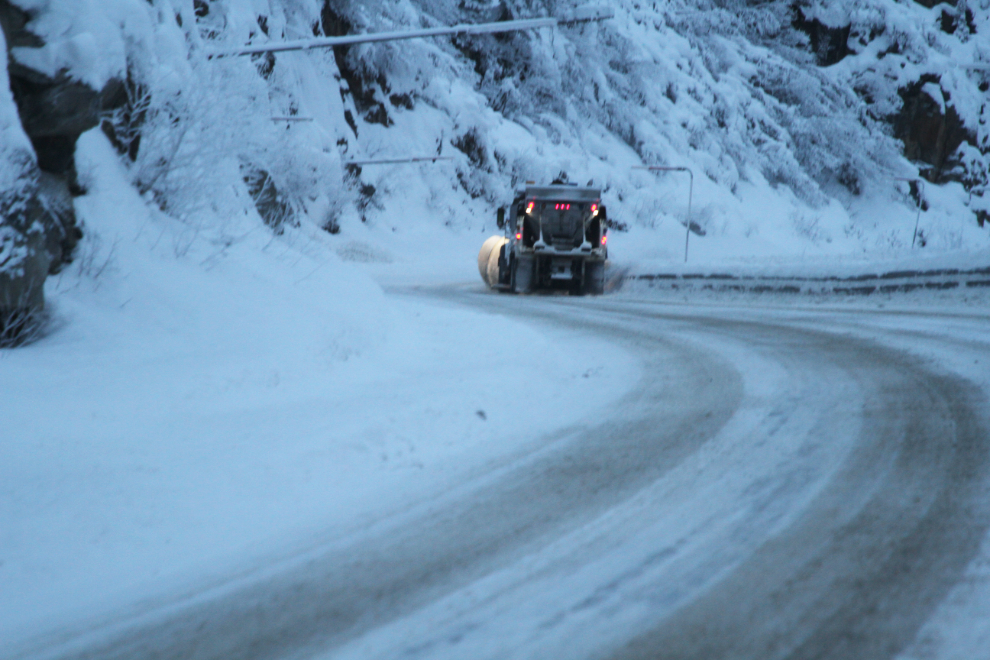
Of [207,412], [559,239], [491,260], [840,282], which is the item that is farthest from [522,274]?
[207,412]

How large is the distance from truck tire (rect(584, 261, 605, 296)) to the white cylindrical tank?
2.59m

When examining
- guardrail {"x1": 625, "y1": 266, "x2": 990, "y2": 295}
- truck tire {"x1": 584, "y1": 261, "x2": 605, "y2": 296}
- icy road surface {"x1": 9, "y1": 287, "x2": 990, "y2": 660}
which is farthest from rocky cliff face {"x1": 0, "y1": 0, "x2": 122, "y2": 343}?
truck tire {"x1": 584, "y1": 261, "x2": 605, "y2": 296}

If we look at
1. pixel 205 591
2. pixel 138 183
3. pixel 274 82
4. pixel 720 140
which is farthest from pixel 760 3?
pixel 205 591

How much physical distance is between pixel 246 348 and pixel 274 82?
100ft

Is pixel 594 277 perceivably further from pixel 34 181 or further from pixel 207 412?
pixel 207 412

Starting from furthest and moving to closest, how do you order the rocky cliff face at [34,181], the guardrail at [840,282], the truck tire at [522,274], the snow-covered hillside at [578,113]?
the truck tire at [522,274], the guardrail at [840,282], the snow-covered hillside at [578,113], the rocky cliff face at [34,181]

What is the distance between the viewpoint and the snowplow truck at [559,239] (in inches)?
765

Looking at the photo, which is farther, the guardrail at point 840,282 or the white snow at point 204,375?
the guardrail at point 840,282

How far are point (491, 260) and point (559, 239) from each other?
2827 mm

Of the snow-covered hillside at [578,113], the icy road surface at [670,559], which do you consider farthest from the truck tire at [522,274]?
the icy road surface at [670,559]

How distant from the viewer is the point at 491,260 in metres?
21.8

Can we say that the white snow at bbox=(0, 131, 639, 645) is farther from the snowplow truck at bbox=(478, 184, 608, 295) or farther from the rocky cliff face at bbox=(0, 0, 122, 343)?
the snowplow truck at bbox=(478, 184, 608, 295)

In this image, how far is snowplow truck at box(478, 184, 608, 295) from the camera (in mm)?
19438

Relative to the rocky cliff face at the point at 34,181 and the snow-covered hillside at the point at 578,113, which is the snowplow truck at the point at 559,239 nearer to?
the snow-covered hillside at the point at 578,113
